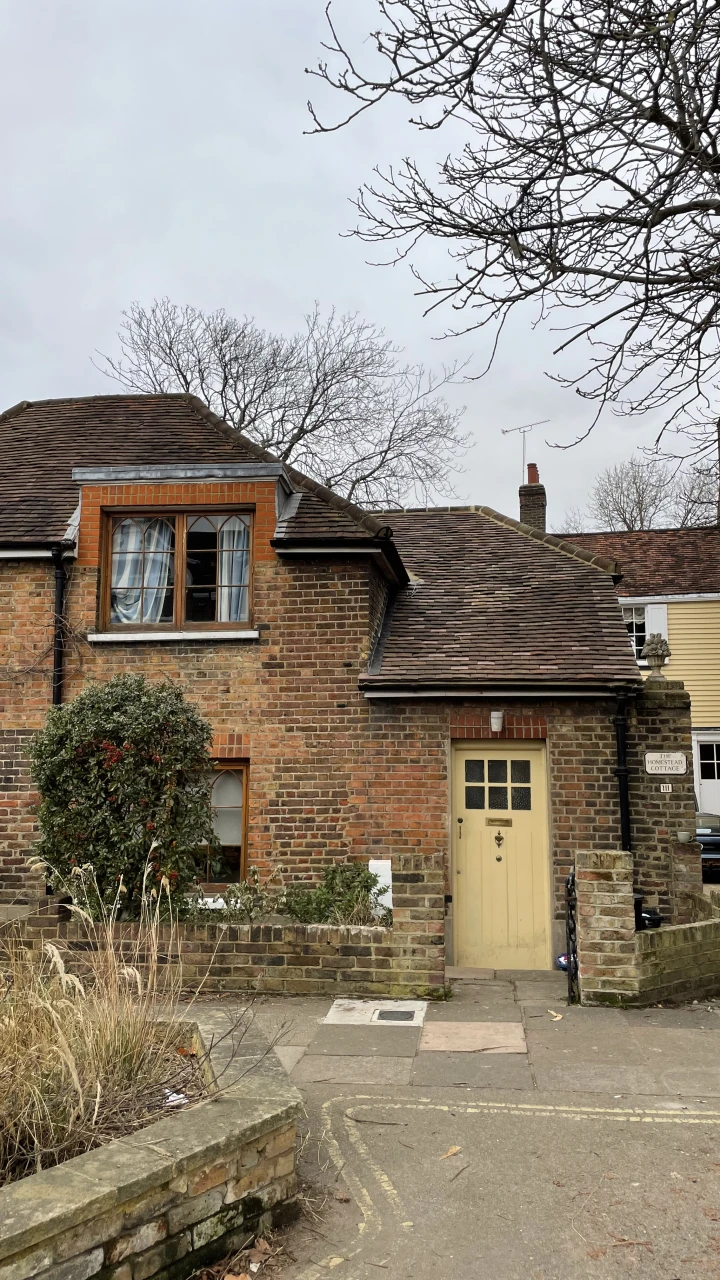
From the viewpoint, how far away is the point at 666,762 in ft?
32.4

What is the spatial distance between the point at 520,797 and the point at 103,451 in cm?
668

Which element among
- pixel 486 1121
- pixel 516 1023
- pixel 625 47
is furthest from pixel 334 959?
pixel 625 47

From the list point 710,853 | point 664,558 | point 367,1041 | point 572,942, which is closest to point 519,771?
point 572,942

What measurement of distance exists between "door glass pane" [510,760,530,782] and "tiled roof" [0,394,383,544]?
2978mm

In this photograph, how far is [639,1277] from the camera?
3.45 meters

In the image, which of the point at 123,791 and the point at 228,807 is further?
the point at 228,807

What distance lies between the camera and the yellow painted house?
21.8 meters

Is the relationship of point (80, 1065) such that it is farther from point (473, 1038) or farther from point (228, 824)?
point (228, 824)

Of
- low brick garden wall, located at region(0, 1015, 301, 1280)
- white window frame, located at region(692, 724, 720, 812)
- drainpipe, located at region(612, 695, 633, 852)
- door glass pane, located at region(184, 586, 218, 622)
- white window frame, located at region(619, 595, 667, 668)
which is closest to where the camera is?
low brick garden wall, located at region(0, 1015, 301, 1280)

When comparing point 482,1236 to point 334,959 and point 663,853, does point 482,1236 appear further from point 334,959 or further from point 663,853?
point 663,853

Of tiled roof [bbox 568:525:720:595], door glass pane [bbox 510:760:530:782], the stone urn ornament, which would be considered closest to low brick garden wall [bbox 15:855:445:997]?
door glass pane [bbox 510:760:530:782]

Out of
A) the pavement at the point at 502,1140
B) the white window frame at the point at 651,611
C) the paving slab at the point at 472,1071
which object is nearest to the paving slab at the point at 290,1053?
the pavement at the point at 502,1140

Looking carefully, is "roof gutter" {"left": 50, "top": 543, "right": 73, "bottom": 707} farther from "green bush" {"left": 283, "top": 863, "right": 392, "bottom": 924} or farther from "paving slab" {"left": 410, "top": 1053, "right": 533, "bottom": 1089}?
"paving slab" {"left": 410, "top": 1053, "right": 533, "bottom": 1089}

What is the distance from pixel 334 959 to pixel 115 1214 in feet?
13.9
